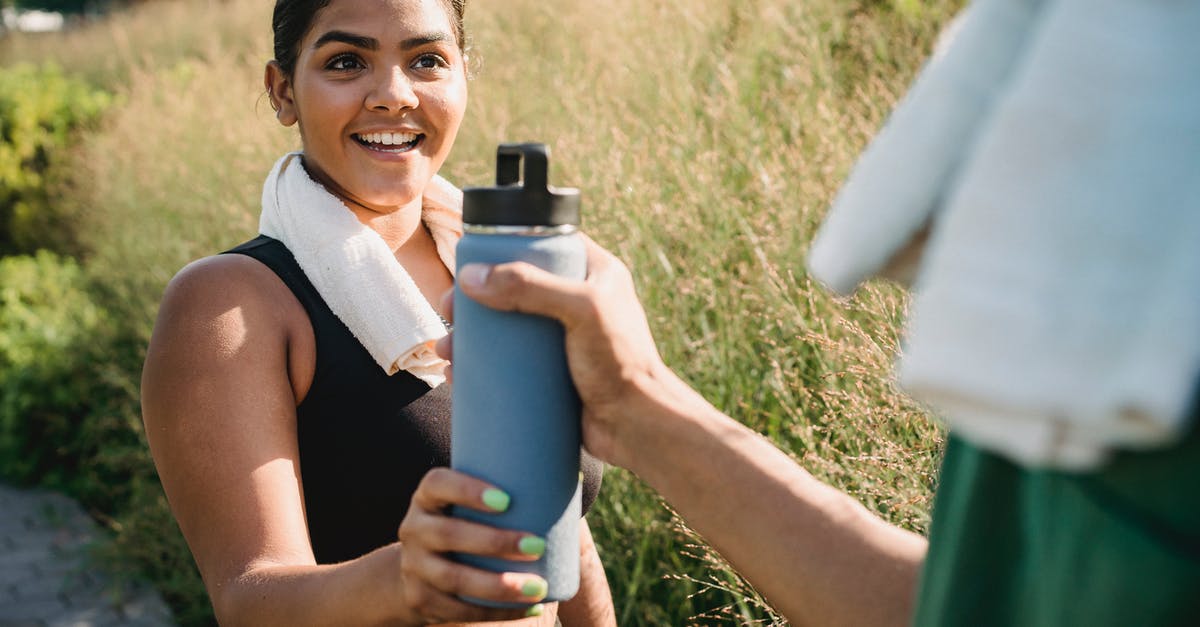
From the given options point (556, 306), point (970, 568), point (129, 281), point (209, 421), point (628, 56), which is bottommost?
point (129, 281)

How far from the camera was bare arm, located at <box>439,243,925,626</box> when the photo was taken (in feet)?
4.09

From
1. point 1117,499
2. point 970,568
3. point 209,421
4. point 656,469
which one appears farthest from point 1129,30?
point 209,421

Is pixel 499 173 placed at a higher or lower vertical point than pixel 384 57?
lower

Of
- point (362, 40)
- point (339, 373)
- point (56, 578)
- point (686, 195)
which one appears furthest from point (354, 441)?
point (56, 578)

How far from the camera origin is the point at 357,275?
6.18ft

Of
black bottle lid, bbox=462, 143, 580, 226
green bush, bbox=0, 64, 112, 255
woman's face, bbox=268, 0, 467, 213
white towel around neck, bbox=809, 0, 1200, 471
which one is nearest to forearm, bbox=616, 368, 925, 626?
black bottle lid, bbox=462, 143, 580, 226

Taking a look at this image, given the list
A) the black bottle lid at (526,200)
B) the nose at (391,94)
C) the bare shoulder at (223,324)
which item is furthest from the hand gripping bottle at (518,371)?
the nose at (391,94)

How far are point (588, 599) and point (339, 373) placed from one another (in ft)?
2.55

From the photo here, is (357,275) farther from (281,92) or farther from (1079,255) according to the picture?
(1079,255)

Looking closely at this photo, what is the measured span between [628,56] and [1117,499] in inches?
178

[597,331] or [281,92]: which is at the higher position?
[281,92]

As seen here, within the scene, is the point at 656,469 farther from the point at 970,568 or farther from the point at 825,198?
the point at 825,198

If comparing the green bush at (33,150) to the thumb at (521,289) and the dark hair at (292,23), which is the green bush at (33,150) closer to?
the dark hair at (292,23)

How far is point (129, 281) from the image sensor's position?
600 centimetres
